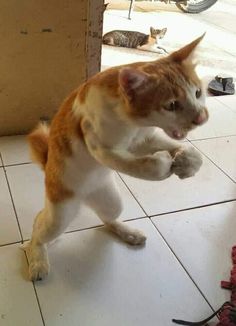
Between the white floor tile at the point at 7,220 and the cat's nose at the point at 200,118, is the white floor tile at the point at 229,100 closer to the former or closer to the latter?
the white floor tile at the point at 7,220

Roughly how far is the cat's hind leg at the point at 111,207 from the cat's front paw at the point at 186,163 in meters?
0.26

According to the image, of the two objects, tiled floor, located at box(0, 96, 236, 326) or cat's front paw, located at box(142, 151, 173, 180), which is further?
tiled floor, located at box(0, 96, 236, 326)

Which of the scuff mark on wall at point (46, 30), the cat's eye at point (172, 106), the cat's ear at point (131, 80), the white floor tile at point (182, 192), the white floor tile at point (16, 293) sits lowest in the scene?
the white floor tile at point (16, 293)

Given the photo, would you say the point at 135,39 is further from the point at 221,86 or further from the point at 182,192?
the point at 182,192

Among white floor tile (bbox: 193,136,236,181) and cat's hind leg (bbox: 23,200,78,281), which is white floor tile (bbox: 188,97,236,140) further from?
cat's hind leg (bbox: 23,200,78,281)

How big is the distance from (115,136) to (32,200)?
590 millimetres

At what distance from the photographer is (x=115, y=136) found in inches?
31.8

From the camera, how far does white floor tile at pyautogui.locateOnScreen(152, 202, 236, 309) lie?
3.52 ft

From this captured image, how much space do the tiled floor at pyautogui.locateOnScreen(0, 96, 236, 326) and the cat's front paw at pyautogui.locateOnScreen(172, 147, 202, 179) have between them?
1.30 ft

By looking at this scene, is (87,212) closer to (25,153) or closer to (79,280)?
(79,280)

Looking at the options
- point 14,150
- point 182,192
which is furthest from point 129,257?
point 14,150

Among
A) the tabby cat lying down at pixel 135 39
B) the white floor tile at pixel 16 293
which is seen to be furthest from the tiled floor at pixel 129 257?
the tabby cat lying down at pixel 135 39

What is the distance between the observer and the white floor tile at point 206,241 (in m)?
1.07

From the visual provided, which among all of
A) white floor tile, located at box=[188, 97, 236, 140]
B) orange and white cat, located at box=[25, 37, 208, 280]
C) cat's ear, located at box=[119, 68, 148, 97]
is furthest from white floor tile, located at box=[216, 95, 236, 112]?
cat's ear, located at box=[119, 68, 148, 97]
